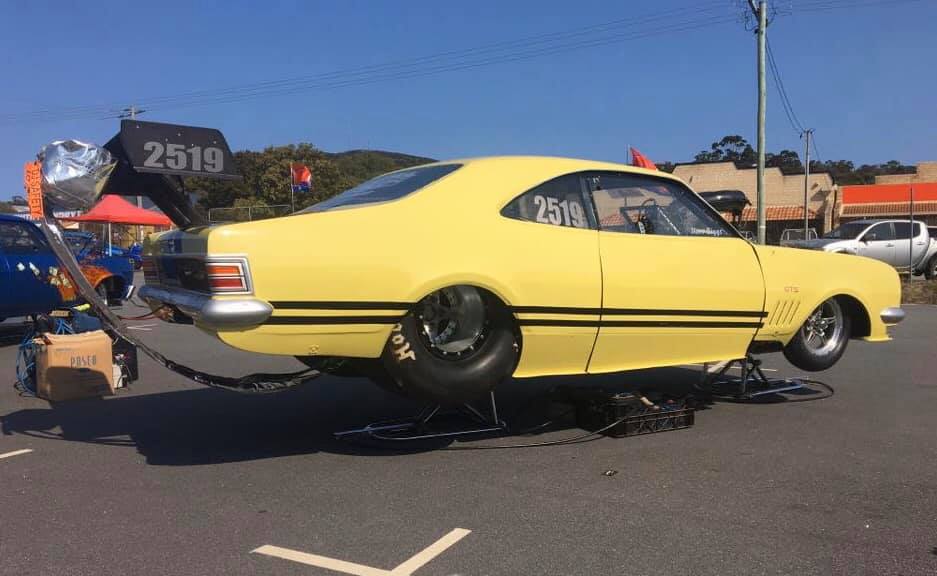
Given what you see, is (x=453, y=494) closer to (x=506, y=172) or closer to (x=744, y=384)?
(x=506, y=172)

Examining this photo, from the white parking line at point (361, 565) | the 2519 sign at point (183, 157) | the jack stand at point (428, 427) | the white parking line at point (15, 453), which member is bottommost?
the white parking line at point (361, 565)

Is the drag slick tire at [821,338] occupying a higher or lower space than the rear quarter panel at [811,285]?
lower

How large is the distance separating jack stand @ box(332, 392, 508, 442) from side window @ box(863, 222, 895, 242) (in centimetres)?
1621

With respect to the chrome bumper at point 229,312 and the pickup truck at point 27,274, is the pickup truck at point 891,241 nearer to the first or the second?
the pickup truck at point 27,274

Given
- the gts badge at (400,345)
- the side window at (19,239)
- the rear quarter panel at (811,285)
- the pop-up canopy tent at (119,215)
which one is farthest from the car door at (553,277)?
the pop-up canopy tent at (119,215)

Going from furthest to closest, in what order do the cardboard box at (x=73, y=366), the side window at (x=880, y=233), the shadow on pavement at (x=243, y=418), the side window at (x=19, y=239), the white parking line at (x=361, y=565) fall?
the side window at (x=880, y=233), the side window at (x=19, y=239), the cardboard box at (x=73, y=366), the shadow on pavement at (x=243, y=418), the white parking line at (x=361, y=565)

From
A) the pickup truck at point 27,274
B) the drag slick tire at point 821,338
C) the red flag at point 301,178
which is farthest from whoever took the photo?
the red flag at point 301,178

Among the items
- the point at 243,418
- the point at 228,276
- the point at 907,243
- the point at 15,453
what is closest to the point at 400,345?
the point at 228,276

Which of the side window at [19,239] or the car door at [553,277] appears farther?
the side window at [19,239]

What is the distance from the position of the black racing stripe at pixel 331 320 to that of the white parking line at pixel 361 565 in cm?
106

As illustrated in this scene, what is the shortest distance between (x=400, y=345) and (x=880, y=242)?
1757cm

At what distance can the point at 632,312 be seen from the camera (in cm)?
457

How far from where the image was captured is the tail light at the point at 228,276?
11.4 ft

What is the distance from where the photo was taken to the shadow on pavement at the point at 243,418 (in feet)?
15.1
